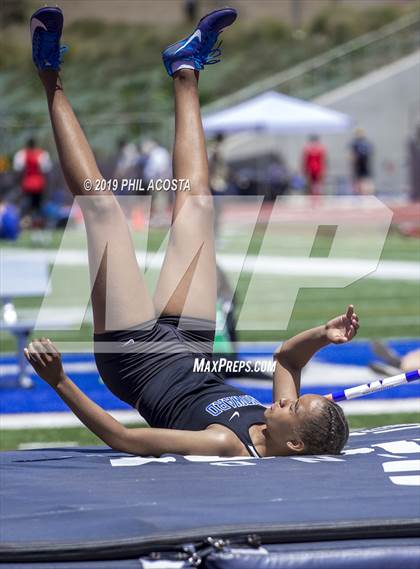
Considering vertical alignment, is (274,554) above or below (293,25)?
below

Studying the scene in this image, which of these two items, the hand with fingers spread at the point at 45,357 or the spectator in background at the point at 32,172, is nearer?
the hand with fingers spread at the point at 45,357

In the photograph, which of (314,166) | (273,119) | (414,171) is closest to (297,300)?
(273,119)

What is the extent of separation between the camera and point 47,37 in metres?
5.32

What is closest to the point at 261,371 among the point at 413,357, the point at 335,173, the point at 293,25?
the point at 413,357

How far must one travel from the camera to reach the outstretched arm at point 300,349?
4.84m

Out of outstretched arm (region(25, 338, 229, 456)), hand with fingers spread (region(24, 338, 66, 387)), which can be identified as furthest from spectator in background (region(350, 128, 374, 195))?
hand with fingers spread (region(24, 338, 66, 387))

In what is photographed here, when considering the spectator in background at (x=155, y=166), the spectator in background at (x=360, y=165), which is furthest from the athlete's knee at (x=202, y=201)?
the spectator in background at (x=360, y=165)

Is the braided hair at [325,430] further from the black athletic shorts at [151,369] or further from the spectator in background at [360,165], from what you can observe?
the spectator in background at [360,165]

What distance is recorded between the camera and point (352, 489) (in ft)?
12.8

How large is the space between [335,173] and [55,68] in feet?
92.0

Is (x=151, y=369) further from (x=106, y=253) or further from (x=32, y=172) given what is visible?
(x=32, y=172)

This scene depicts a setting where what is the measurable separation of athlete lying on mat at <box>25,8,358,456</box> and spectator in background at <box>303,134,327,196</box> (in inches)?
851

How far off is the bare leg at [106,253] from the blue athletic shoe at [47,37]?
0.44 m

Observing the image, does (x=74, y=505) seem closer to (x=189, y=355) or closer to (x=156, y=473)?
(x=156, y=473)
